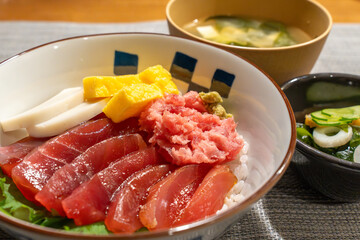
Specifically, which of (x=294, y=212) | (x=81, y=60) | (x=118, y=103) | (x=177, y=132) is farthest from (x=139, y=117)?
(x=294, y=212)

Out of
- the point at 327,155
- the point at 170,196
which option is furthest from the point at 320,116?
the point at 170,196

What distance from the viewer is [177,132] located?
1332mm

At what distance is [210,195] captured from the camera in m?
1.19

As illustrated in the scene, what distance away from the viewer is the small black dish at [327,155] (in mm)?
1317

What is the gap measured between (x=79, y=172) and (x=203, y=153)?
0.45 meters

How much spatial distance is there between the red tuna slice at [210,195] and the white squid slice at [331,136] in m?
0.49

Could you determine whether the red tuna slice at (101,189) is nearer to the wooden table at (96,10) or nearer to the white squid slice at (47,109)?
the white squid slice at (47,109)

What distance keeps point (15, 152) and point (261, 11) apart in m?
1.84

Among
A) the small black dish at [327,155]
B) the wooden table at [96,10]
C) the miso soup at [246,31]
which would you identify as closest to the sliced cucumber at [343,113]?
the small black dish at [327,155]

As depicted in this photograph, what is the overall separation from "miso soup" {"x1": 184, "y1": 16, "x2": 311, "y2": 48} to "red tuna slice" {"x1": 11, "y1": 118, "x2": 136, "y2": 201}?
1.03 meters

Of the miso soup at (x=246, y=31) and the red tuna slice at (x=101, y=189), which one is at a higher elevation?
the miso soup at (x=246, y=31)

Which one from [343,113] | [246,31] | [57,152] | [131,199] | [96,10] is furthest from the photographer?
[96,10]

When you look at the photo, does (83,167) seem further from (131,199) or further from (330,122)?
(330,122)

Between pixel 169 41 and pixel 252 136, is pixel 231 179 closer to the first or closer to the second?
pixel 252 136
